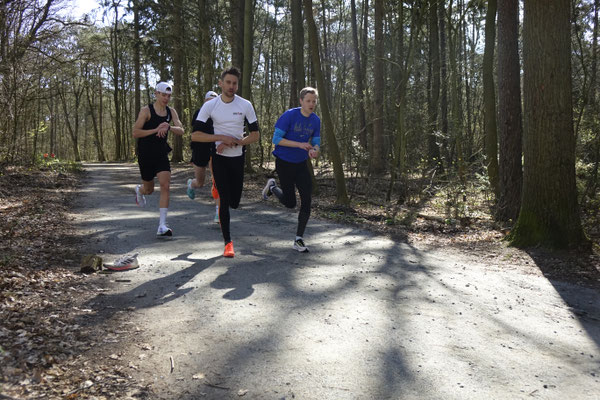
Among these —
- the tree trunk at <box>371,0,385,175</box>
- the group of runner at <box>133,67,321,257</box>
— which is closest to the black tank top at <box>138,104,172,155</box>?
the group of runner at <box>133,67,321,257</box>

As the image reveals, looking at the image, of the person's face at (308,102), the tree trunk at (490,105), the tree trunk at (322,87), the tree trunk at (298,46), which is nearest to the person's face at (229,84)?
the person's face at (308,102)

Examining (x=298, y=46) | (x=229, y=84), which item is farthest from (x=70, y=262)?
(x=298, y=46)

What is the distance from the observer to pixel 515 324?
4055mm

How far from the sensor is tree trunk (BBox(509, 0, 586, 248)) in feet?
21.7

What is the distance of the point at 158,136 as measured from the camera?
646 centimetres

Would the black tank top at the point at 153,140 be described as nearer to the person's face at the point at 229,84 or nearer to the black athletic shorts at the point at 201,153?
the black athletic shorts at the point at 201,153

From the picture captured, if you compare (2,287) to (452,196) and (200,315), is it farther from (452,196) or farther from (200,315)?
(452,196)

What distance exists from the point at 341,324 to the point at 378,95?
16.5 metres

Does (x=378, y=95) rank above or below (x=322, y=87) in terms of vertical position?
above

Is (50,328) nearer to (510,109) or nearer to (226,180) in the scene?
(226,180)

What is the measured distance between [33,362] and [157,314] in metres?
1.09

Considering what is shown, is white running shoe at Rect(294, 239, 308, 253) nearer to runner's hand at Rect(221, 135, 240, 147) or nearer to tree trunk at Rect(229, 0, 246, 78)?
runner's hand at Rect(221, 135, 240, 147)

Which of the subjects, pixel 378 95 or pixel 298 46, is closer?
pixel 298 46

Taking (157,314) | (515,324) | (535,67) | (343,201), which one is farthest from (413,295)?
(343,201)
